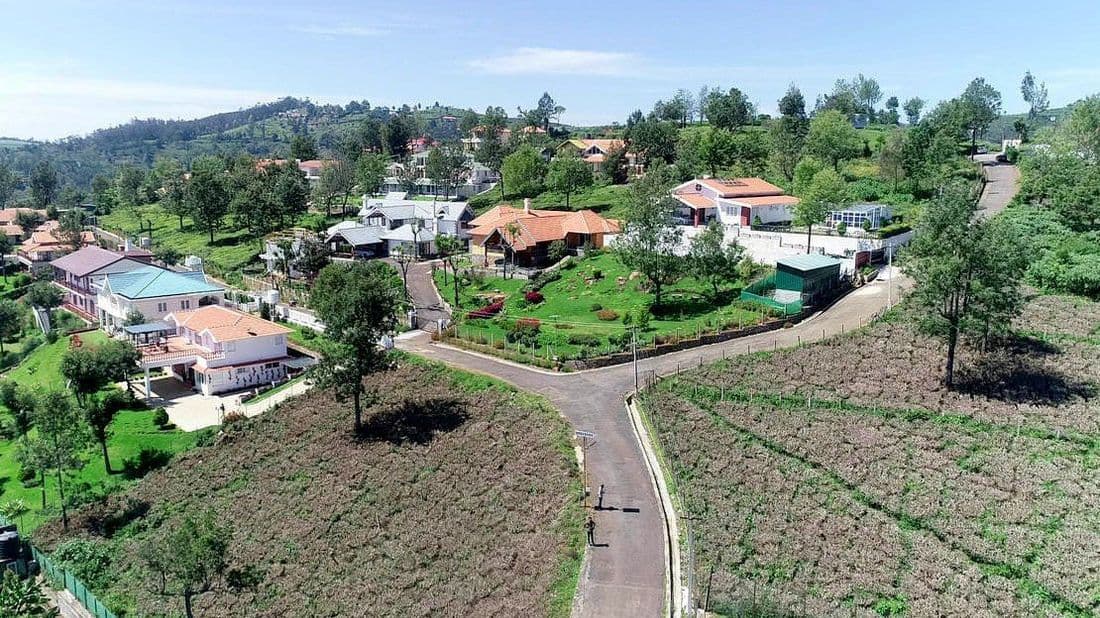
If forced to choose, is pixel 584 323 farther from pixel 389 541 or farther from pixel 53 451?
pixel 53 451

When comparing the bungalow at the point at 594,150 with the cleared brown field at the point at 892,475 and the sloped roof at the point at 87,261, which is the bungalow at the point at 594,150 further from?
the cleared brown field at the point at 892,475

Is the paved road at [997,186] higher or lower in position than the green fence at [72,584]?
higher

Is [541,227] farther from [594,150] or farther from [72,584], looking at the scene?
[594,150]

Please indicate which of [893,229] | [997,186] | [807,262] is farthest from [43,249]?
[997,186]

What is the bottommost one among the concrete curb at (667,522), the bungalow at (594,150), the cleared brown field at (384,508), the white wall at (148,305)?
the cleared brown field at (384,508)

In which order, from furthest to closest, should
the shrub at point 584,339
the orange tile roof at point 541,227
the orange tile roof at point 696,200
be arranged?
1. the orange tile roof at point 696,200
2. the orange tile roof at point 541,227
3. the shrub at point 584,339

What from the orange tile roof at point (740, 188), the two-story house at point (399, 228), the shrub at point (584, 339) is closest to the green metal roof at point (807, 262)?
the shrub at point (584, 339)

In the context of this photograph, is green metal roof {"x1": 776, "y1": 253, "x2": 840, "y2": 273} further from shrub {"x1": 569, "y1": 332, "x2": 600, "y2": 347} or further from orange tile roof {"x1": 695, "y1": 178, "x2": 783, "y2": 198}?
orange tile roof {"x1": 695, "y1": 178, "x2": 783, "y2": 198}
